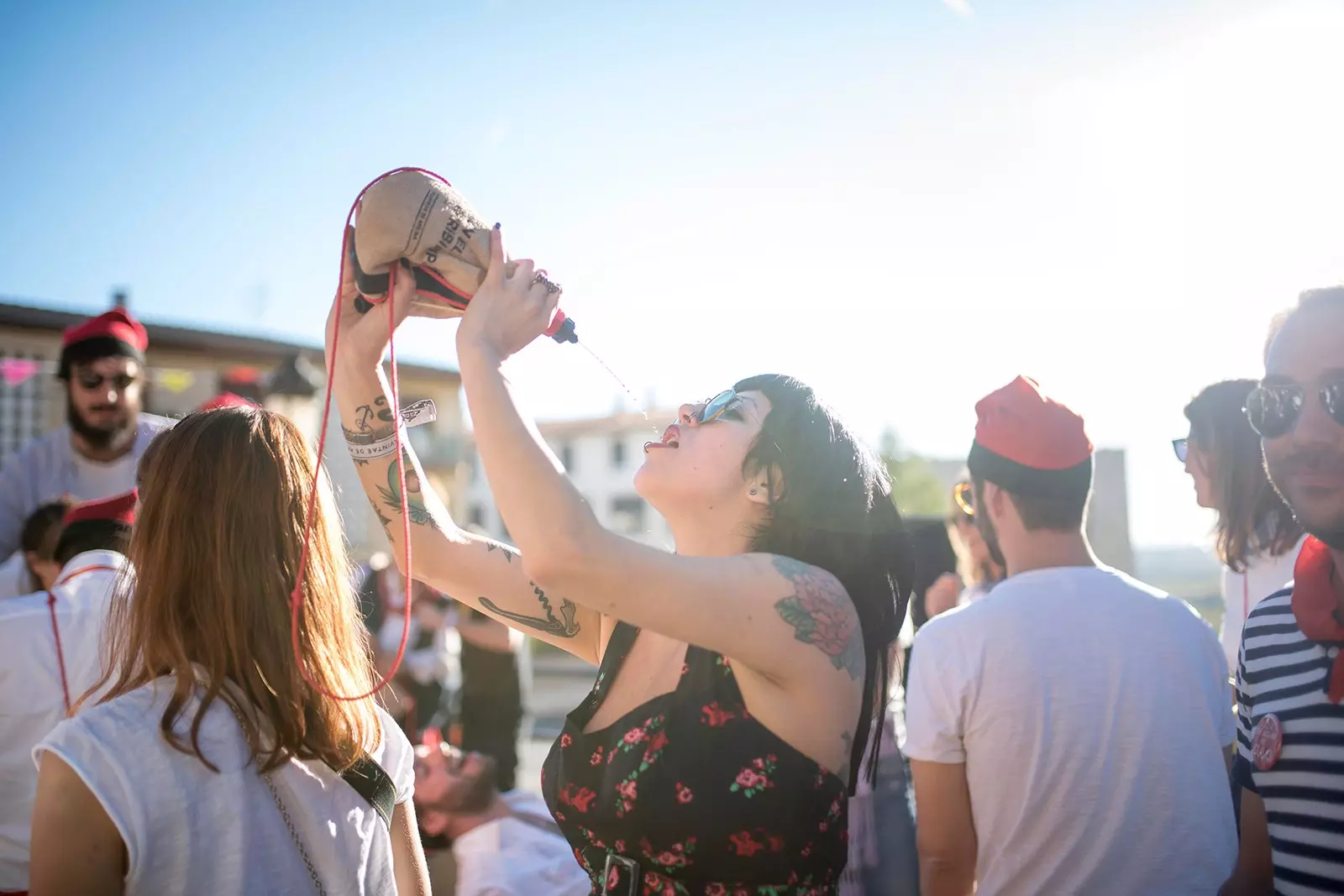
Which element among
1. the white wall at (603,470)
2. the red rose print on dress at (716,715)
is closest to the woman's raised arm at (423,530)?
the red rose print on dress at (716,715)

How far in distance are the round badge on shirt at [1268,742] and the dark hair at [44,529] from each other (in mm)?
4086

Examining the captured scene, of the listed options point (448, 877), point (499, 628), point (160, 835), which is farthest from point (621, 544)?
point (499, 628)

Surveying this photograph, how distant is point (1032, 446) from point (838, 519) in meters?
0.83

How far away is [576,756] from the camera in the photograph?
6.68 ft

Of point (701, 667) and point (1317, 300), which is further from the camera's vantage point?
point (1317, 300)

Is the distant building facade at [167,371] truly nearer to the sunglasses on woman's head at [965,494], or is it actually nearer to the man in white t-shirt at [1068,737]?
the sunglasses on woman's head at [965,494]

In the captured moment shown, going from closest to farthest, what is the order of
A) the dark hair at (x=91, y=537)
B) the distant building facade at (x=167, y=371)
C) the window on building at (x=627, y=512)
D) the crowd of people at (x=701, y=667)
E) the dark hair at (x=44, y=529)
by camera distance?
the crowd of people at (x=701, y=667)
the dark hair at (x=91, y=537)
the dark hair at (x=44, y=529)
the distant building facade at (x=167, y=371)
the window on building at (x=627, y=512)

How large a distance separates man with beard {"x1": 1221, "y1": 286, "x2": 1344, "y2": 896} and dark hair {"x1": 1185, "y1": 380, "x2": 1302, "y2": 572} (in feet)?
4.00

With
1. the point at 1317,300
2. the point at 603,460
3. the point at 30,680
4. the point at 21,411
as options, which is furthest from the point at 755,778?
the point at 603,460

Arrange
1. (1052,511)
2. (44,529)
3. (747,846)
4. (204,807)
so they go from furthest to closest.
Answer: (44,529) < (1052,511) < (747,846) < (204,807)

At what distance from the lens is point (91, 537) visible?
10.4 ft

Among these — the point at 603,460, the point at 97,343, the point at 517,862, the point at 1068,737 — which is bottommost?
the point at 603,460

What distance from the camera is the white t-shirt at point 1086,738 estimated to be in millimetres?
2256

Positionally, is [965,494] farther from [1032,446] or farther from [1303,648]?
[1303,648]
